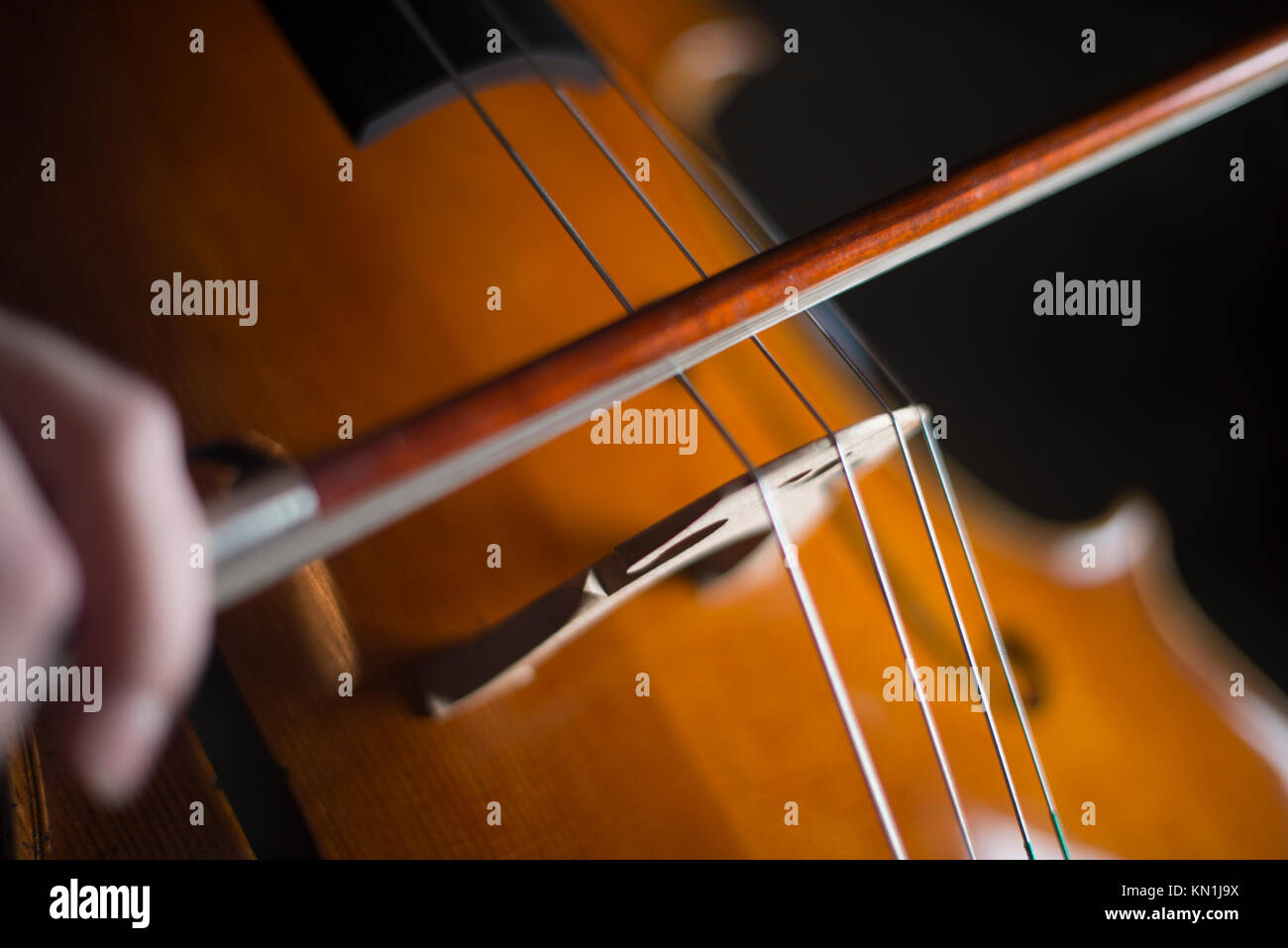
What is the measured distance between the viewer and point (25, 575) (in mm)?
193

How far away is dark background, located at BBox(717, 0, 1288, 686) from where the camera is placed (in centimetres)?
111

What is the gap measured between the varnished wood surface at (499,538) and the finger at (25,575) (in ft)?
0.83

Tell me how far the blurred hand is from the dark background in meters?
1.00

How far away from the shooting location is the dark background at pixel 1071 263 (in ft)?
3.64

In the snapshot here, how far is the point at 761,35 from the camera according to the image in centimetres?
105

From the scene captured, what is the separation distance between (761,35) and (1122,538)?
77cm

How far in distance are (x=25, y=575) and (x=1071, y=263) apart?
129cm

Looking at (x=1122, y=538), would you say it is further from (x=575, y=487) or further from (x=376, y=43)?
(x=376, y=43)
